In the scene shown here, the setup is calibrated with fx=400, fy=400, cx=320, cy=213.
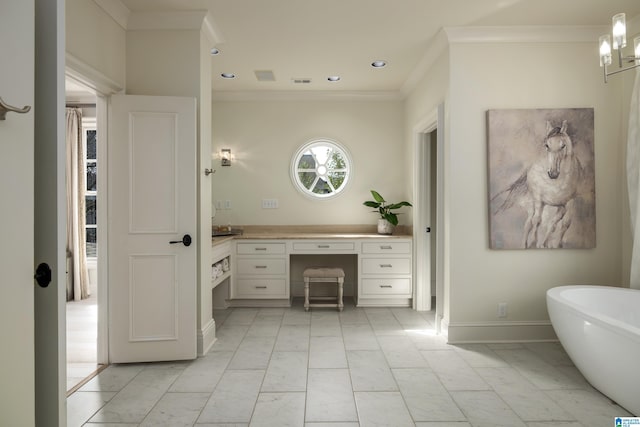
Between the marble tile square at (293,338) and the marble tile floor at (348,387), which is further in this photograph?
the marble tile square at (293,338)

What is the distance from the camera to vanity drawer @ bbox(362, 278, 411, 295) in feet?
15.3

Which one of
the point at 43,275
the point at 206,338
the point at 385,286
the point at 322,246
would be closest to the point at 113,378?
the point at 206,338

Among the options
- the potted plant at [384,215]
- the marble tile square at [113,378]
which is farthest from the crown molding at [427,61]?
the marble tile square at [113,378]

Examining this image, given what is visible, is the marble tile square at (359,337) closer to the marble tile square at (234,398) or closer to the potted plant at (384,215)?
the marble tile square at (234,398)

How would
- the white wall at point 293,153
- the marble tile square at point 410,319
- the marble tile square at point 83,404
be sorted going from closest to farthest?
the marble tile square at point 83,404
the marble tile square at point 410,319
the white wall at point 293,153

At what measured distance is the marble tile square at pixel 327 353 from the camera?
299 cm

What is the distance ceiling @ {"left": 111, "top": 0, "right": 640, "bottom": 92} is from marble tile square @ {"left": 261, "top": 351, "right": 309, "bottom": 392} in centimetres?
267

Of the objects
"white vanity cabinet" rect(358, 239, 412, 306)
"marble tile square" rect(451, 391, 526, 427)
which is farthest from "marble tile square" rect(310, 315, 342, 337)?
"marble tile square" rect(451, 391, 526, 427)

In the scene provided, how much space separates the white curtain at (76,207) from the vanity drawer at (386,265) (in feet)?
11.6

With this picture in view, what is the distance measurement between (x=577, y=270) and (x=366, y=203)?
2.31 meters

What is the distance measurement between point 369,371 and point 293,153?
3123 millimetres

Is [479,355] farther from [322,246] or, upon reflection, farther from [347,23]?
[347,23]

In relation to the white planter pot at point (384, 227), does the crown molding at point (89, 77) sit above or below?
above
